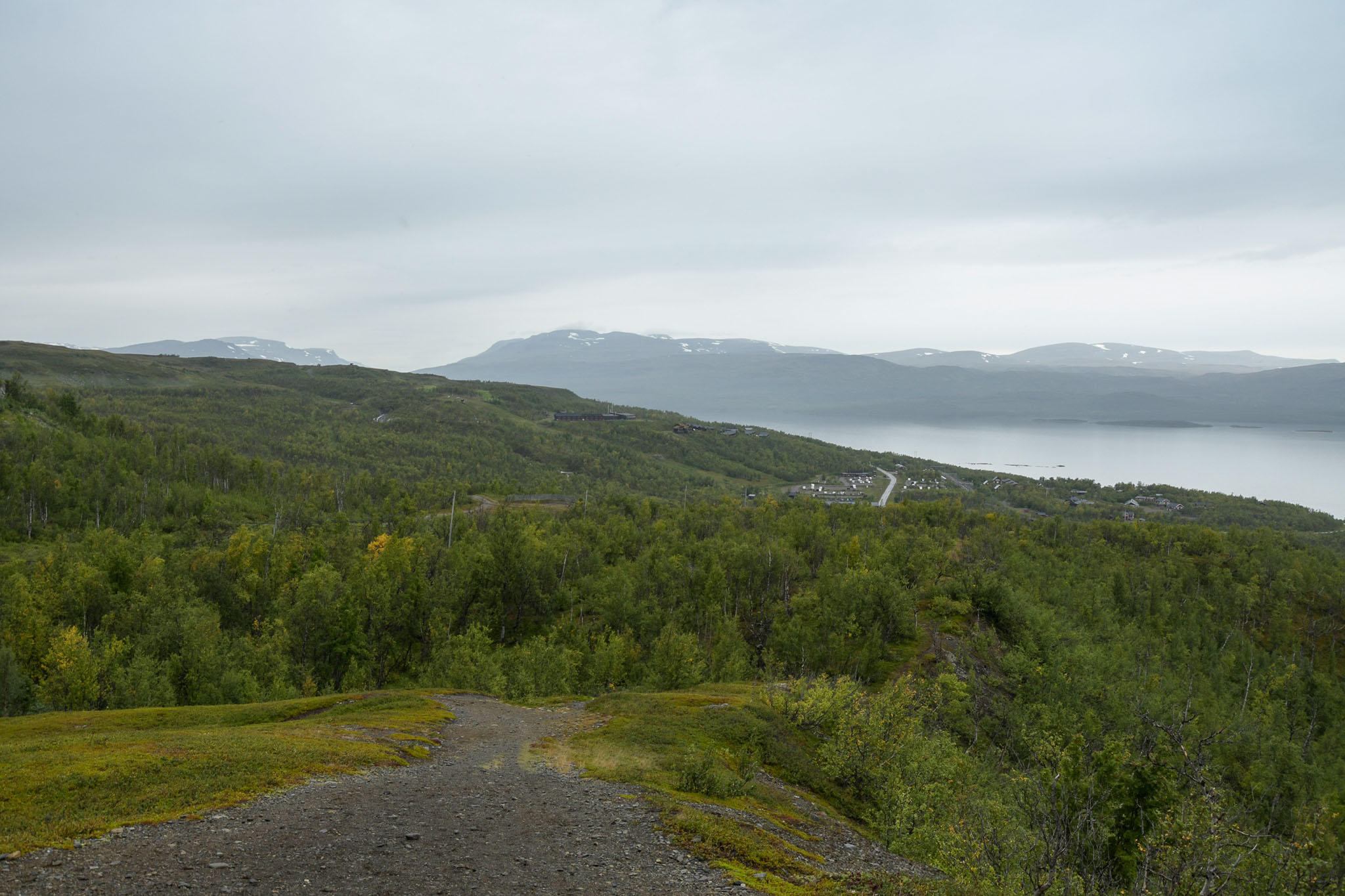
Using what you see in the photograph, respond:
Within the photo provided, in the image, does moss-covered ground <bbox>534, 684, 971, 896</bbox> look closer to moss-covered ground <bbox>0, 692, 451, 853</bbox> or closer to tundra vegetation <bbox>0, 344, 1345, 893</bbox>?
tundra vegetation <bbox>0, 344, 1345, 893</bbox>

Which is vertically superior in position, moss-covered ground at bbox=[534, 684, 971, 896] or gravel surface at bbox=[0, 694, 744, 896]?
gravel surface at bbox=[0, 694, 744, 896]

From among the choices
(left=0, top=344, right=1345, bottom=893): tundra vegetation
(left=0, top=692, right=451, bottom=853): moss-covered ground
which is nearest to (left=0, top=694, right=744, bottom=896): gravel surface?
(left=0, top=692, right=451, bottom=853): moss-covered ground

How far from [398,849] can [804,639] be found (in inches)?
1919

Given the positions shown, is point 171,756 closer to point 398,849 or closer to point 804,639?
point 398,849

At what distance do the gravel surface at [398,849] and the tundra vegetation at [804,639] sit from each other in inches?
199

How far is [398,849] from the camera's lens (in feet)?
52.6

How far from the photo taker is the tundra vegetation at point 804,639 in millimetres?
18359

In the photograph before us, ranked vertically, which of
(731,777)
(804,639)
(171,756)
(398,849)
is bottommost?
(804,639)

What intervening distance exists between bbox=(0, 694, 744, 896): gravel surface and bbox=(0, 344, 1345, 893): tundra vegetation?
5.06 metres

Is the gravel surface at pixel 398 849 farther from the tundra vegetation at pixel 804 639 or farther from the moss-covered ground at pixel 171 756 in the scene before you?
the tundra vegetation at pixel 804 639

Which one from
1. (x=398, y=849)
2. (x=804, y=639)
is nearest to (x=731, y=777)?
(x=398, y=849)

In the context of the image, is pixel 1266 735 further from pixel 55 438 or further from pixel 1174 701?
pixel 55 438

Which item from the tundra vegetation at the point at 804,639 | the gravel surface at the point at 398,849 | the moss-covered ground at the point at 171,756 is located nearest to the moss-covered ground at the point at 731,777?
the tundra vegetation at the point at 804,639

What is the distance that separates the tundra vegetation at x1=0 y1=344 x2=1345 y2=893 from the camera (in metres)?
18.4
